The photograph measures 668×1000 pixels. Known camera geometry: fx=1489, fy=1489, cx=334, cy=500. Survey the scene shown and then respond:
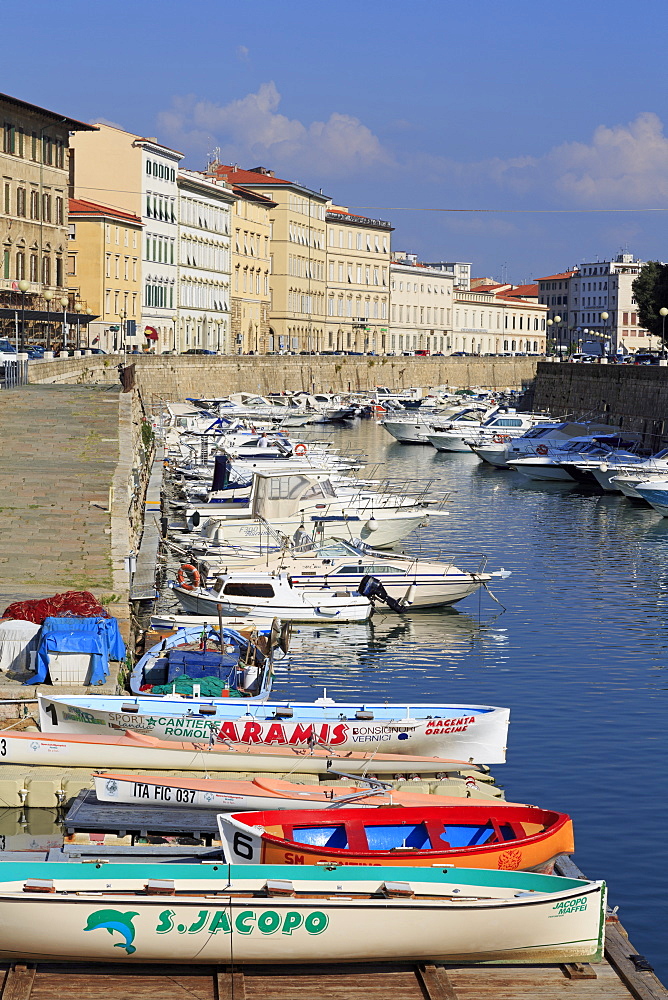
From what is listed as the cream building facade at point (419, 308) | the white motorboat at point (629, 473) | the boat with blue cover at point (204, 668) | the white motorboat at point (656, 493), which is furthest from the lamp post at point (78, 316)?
the cream building facade at point (419, 308)

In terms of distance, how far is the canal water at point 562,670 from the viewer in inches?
677

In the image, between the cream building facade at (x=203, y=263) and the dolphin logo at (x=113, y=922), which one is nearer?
the dolphin logo at (x=113, y=922)

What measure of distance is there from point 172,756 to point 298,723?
180 cm

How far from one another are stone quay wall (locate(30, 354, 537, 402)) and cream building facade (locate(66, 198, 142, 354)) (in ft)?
18.8

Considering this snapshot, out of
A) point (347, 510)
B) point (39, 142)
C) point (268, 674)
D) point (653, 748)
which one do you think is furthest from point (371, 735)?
point (39, 142)

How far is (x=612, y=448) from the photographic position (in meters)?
66.8

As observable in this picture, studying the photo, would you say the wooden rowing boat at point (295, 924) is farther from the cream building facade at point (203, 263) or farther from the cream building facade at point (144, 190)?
the cream building facade at point (203, 263)

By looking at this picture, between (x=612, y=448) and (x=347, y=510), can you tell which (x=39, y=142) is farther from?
(x=347, y=510)

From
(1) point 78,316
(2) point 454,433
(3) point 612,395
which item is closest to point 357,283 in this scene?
(1) point 78,316

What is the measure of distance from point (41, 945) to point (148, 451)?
49.3 m

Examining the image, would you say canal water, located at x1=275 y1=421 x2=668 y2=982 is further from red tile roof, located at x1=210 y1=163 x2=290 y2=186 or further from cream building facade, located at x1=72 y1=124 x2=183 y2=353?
red tile roof, located at x1=210 y1=163 x2=290 y2=186

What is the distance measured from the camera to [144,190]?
10606cm

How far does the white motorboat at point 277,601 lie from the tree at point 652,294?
6364 centimetres

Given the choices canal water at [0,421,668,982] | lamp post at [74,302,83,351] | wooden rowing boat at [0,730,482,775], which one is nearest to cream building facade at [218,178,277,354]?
lamp post at [74,302,83,351]
